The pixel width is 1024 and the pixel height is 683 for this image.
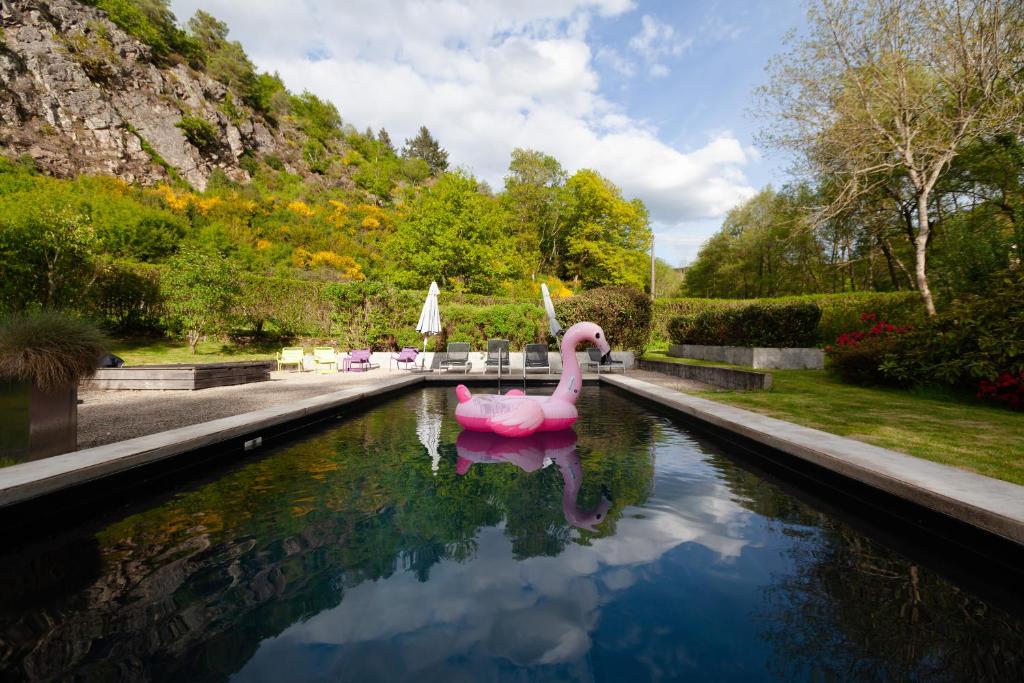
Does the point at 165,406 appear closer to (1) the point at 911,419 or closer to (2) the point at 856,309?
(1) the point at 911,419

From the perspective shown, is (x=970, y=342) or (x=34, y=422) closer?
(x=34, y=422)

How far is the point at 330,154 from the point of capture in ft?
274

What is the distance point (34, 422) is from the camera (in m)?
4.27

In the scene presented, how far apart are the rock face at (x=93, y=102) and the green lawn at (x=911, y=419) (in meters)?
60.8

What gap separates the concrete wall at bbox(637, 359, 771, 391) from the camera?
9.96m

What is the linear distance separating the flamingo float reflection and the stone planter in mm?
4159

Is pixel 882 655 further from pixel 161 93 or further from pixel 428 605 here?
pixel 161 93

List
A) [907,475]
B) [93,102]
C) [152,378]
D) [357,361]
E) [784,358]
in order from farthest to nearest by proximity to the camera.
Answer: [93,102]
[357,361]
[784,358]
[152,378]
[907,475]

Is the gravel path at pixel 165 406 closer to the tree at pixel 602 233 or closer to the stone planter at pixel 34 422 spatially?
the stone planter at pixel 34 422

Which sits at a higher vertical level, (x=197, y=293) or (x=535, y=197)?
(x=535, y=197)

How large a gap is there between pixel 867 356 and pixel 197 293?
22.4 m

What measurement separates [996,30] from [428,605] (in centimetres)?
2015

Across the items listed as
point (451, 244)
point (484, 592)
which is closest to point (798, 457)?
point (484, 592)

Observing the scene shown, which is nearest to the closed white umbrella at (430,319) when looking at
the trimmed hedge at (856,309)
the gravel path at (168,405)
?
the gravel path at (168,405)
